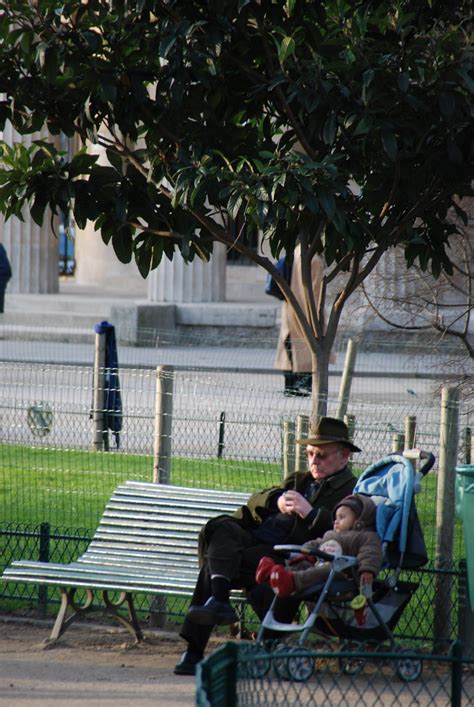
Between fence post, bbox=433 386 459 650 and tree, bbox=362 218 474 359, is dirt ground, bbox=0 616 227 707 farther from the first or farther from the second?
tree, bbox=362 218 474 359

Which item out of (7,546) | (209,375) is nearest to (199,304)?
(209,375)

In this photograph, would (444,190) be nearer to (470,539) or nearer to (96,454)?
(470,539)

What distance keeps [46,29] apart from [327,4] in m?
1.45

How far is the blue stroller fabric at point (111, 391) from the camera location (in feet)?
35.3

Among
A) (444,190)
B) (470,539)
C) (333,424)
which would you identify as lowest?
(470,539)

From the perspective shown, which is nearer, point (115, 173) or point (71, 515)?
point (115, 173)

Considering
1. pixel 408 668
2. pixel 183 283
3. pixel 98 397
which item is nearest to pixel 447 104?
pixel 408 668

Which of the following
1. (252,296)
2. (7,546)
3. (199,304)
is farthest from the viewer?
(252,296)

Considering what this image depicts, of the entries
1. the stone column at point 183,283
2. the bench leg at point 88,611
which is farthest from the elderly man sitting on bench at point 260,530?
the stone column at point 183,283

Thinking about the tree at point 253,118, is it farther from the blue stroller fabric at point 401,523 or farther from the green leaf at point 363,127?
the blue stroller fabric at point 401,523

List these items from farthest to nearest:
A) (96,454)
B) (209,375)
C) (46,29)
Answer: (209,375), (96,454), (46,29)

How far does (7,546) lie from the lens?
8.39 meters

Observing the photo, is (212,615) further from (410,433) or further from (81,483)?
(81,483)

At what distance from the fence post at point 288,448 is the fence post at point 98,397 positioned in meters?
1.66
